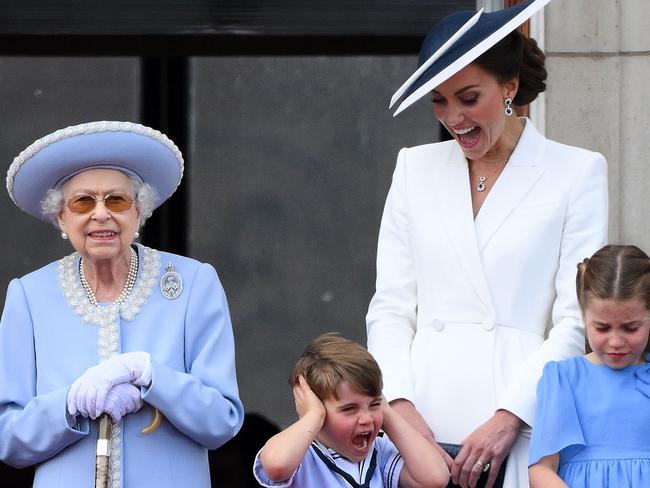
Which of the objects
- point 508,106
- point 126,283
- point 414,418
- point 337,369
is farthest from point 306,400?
point 508,106

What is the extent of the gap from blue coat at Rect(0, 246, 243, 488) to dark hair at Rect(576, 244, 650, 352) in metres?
0.88

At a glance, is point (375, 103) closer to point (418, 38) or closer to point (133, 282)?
point (418, 38)

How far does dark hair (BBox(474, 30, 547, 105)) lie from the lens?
4215mm

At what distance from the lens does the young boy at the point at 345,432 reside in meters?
3.92

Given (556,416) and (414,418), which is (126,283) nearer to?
(414,418)

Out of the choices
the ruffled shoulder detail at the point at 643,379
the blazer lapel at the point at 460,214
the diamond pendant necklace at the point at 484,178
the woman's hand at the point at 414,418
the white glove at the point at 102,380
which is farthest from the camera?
the diamond pendant necklace at the point at 484,178

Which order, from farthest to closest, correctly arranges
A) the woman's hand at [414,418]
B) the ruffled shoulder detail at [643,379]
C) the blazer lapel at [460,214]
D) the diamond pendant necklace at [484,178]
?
1. the diamond pendant necklace at [484,178]
2. the blazer lapel at [460,214]
3. the woman's hand at [414,418]
4. the ruffled shoulder detail at [643,379]

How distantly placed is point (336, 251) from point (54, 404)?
2.13 metres

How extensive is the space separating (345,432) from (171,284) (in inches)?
22.7

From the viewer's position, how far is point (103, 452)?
12.7 ft

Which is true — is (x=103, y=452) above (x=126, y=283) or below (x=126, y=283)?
below

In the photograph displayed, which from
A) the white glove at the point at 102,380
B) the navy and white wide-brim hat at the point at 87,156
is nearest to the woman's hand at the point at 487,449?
the white glove at the point at 102,380

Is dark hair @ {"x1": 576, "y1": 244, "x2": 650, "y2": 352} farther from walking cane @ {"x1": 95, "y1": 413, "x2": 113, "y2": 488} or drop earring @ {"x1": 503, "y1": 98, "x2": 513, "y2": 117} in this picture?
walking cane @ {"x1": 95, "y1": 413, "x2": 113, "y2": 488}

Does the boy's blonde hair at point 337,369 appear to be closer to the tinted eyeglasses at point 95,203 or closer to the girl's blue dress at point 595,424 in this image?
the girl's blue dress at point 595,424
